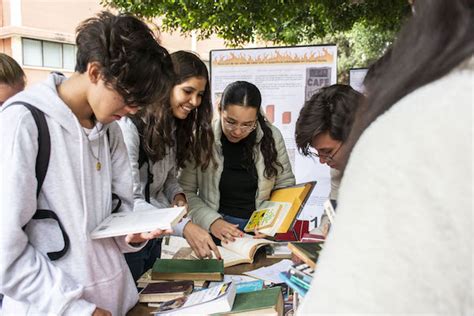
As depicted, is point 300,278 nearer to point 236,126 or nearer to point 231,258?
point 231,258

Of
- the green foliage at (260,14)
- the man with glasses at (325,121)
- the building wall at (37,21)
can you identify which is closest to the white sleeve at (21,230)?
the man with glasses at (325,121)

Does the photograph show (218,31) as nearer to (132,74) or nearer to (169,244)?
(169,244)

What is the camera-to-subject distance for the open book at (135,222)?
121 centimetres

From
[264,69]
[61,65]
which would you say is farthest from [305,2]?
[61,65]

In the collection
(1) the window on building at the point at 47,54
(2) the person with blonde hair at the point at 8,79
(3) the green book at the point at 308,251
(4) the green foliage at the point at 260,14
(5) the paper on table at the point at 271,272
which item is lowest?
(5) the paper on table at the point at 271,272

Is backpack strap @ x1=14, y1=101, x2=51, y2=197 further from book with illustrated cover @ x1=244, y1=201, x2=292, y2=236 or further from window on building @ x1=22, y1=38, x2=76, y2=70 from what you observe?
window on building @ x1=22, y1=38, x2=76, y2=70

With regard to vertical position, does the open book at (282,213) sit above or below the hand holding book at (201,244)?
above

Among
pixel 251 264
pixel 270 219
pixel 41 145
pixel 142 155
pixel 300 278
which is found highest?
pixel 41 145

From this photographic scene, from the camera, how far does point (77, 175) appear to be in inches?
47.6

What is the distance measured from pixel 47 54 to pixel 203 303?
1494 cm

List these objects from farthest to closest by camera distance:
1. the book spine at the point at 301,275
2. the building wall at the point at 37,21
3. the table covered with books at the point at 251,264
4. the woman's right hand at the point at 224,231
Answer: the building wall at the point at 37,21
the woman's right hand at the point at 224,231
the table covered with books at the point at 251,264
the book spine at the point at 301,275

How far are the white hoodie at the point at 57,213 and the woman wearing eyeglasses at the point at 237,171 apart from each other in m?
1.04

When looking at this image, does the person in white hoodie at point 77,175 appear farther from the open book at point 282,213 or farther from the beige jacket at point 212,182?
the beige jacket at point 212,182

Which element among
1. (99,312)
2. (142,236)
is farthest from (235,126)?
(99,312)
